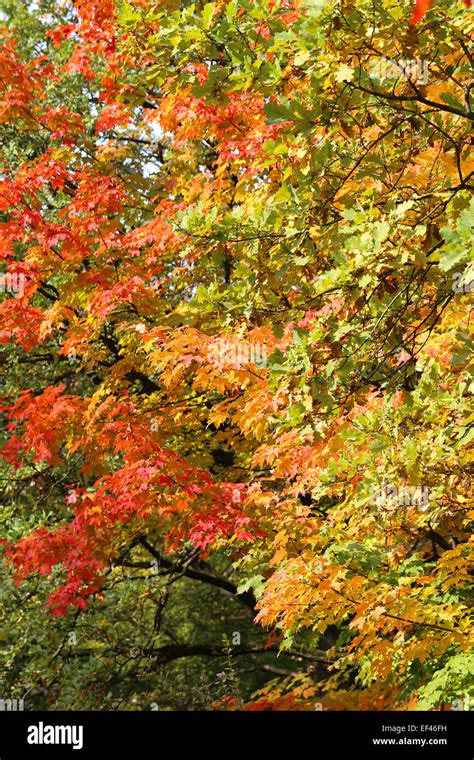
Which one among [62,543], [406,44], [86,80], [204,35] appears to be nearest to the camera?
[406,44]

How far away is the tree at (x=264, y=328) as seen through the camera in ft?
14.6

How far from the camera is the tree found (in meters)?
4.46


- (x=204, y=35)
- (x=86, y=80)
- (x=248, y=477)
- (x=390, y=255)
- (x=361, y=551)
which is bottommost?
(x=361, y=551)

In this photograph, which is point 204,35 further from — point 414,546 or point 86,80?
point 86,80

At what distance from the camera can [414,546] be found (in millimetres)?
7484

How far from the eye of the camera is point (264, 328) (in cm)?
717

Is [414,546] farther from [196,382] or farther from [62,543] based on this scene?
[62,543]

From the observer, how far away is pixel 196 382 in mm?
7746

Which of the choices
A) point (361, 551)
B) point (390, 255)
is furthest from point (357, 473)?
point (390, 255)

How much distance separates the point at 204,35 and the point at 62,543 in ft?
18.5

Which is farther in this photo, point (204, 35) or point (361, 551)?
point (361, 551)

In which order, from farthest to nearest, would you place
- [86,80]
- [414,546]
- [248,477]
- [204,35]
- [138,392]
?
1. [86,80]
2. [138,392]
3. [248,477]
4. [414,546]
5. [204,35]
